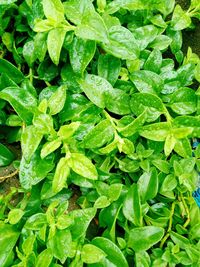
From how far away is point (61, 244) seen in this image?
1193 mm

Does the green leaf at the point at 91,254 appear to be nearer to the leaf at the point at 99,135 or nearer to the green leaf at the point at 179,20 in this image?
the leaf at the point at 99,135

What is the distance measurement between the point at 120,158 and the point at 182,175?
0.63ft

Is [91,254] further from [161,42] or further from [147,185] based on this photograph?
[161,42]

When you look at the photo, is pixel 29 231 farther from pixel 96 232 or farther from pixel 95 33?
pixel 95 33

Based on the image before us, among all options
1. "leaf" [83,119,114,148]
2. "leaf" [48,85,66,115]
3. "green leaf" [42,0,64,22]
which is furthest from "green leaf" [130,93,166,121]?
"green leaf" [42,0,64,22]

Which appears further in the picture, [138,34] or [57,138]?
[138,34]

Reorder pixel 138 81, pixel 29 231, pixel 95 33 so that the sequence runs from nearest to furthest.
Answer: pixel 95 33 → pixel 29 231 → pixel 138 81

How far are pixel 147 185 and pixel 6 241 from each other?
1.38 feet

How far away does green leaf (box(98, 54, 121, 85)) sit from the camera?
138 cm

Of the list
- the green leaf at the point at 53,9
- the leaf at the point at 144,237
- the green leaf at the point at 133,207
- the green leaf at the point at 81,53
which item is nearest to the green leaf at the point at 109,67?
the green leaf at the point at 81,53

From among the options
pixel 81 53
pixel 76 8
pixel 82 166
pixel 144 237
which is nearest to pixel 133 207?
pixel 144 237

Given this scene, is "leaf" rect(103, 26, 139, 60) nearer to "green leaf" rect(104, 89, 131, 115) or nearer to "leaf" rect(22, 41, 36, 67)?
"green leaf" rect(104, 89, 131, 115)

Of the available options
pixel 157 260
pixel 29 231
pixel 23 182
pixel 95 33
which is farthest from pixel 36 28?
pixel 157 260

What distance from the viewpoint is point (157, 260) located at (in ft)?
4.29
